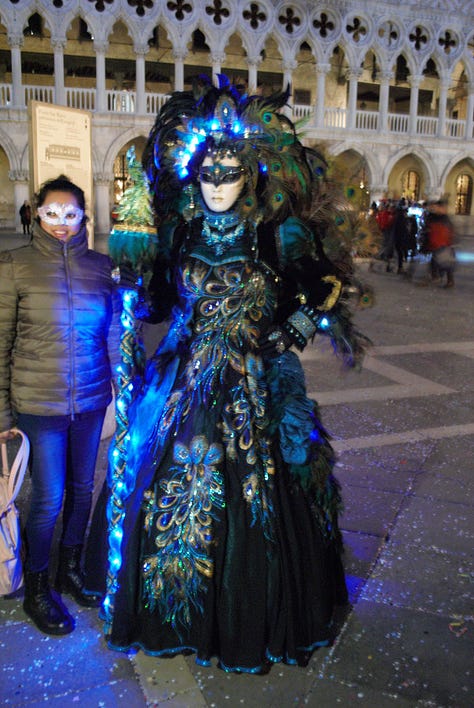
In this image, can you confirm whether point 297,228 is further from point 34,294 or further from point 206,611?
point 206,611

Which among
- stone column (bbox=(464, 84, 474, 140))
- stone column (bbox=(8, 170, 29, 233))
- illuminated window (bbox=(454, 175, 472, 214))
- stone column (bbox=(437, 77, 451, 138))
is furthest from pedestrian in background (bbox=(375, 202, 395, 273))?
illuminated window (bbox=(454, 175, 472, 214))

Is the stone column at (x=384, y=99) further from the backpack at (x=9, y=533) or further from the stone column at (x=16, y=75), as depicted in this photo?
the backpack at (x=9, y=533)

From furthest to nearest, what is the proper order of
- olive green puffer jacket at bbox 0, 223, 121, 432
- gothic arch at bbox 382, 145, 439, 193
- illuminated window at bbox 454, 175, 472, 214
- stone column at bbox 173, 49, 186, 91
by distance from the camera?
illuminated window at bbox 454, 175, 472, 214 < gothic arch at bbox 382, 145, 439, 193 < stone column at bbox 173, 49, 186, 91 < olive green puffer jacket at bbox 0, 223, 121, 432

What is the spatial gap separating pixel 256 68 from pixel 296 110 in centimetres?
282

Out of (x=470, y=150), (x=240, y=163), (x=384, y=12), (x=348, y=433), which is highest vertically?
(x=384, y=12)

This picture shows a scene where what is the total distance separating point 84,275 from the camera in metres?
2.59

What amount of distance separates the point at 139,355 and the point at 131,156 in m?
0.86

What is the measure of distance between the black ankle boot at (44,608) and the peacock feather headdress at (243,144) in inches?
69.4

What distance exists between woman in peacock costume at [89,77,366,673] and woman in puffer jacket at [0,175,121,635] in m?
0.23

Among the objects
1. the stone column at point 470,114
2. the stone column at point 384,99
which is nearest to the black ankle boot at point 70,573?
the stone column at point 384,99

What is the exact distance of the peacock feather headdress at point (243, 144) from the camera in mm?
2631

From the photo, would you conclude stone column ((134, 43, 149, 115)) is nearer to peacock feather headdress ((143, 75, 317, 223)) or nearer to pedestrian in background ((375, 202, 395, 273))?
pedestrian in background ((375, 202, 395, 273))

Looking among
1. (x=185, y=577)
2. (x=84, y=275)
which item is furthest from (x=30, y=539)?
(x=84, y=275)

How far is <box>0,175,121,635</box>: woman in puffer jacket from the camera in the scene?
2.54m
